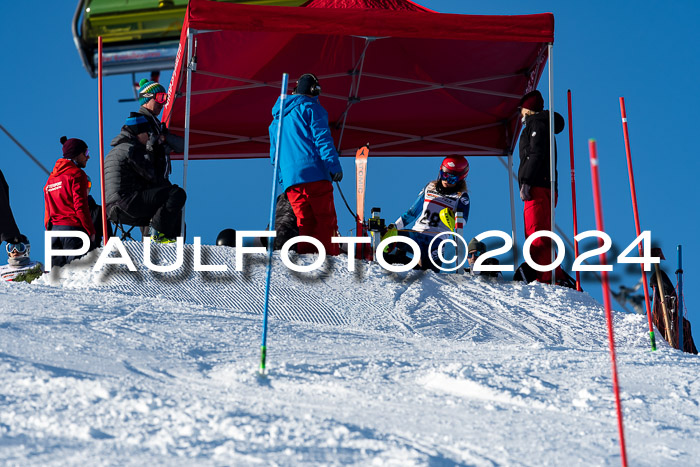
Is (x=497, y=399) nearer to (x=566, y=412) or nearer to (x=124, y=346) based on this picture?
(x=566, y=412)

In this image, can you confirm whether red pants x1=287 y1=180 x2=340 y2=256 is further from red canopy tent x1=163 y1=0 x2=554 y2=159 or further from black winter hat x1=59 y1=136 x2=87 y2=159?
black winter hat x1=59 y1=136 x2=87 y2=159

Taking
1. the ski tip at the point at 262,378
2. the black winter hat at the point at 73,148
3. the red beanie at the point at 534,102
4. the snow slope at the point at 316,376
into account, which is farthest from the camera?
the red beanie at the point at 534,102

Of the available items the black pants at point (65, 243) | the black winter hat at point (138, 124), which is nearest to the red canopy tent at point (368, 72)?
the black winter hat at point (138, 124)

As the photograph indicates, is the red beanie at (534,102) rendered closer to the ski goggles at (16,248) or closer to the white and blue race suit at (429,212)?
the white and blue race suit at (429,212)

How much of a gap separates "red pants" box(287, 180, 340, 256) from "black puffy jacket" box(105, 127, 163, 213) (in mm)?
1077

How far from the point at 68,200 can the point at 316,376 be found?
393 cm

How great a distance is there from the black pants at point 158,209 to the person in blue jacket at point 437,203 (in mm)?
1940

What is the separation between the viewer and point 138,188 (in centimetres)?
634

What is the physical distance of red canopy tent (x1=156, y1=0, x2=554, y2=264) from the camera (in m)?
6.62

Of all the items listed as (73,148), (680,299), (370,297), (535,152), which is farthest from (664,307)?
(73,148)

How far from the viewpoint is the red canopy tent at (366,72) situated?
662cm

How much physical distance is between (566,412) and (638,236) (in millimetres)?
2944

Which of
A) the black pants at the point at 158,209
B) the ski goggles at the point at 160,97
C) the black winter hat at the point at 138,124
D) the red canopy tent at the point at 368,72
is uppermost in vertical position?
the red canopy tent at the point at 368,72

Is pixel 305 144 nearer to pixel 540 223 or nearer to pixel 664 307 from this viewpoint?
pixel 540 223
